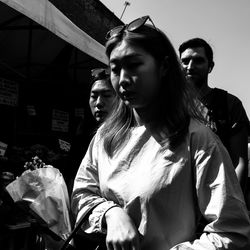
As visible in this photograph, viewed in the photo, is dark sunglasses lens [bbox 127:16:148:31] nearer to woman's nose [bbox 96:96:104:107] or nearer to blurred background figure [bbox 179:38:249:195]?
blurred background figure [bbox 179:38:249:195]

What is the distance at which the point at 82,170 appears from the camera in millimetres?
1566

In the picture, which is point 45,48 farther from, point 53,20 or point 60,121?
point 53,20

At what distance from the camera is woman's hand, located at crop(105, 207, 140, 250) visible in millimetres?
1220

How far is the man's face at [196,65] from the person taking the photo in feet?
9.07

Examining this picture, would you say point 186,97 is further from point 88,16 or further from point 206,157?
point 88,16

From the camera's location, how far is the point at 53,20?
3.66m

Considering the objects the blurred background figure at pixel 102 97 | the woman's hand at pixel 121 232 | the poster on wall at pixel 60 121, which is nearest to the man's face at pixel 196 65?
the blurred background figure at pixel 102 97

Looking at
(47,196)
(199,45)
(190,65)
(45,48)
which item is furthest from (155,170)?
(45,48)

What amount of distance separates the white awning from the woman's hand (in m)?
2.37

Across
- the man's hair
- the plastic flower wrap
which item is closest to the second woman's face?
the plastic flower wrap

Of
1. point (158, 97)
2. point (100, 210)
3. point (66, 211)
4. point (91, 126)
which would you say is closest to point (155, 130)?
point (158, 97)

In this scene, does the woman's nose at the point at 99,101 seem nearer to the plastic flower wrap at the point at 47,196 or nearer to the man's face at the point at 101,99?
the man's face at the point at 101,99

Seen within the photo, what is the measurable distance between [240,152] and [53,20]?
88.4 inches

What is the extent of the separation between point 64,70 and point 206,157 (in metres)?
5.27
